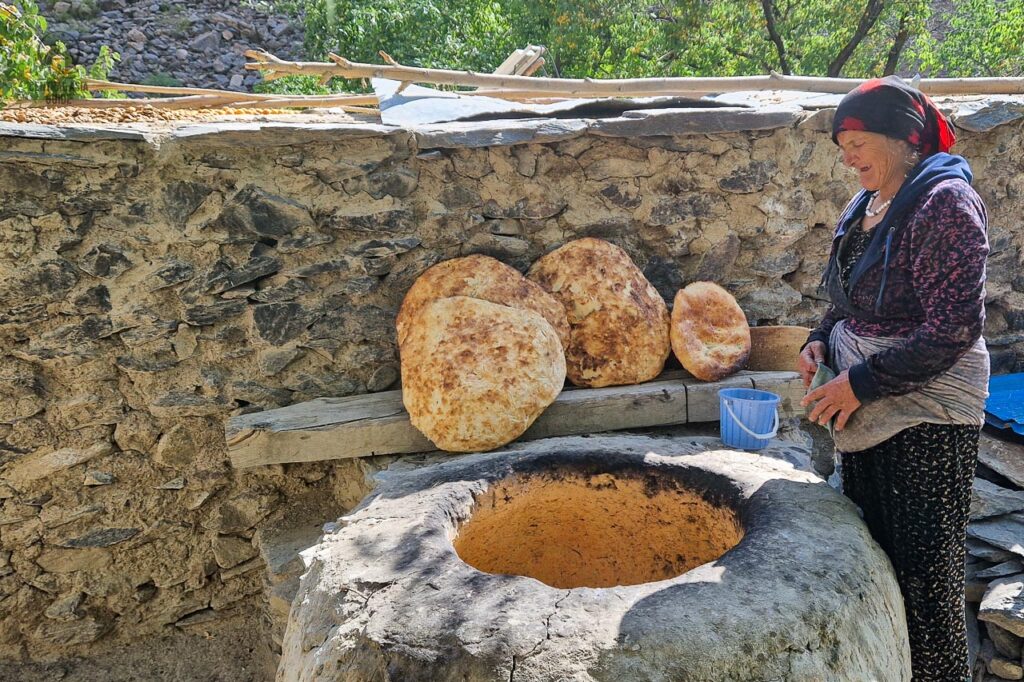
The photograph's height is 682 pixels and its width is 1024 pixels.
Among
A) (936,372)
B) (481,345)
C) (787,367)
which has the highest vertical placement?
(936,372)

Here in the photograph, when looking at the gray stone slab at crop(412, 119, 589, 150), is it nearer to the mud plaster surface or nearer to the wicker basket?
the wicker basket

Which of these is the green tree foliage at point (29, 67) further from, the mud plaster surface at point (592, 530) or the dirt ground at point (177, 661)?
the mud plaster surface at point (592, 530)

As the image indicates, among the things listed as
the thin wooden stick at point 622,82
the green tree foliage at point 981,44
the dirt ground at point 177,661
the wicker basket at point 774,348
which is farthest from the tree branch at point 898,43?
the dirt ground at point 177,661

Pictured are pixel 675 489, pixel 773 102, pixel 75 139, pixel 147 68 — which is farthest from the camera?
pixel 147 68

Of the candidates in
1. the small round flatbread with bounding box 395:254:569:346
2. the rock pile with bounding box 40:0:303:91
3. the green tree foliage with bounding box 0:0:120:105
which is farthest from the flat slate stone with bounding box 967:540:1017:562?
the rock pile with bounding box 40:0:303:91

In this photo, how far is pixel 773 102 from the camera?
11.6 ft

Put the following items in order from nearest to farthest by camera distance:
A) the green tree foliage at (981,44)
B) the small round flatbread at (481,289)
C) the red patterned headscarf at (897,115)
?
the red patterned headscarf at (897,115) → the small round flatbread at (481,289) → the green tree foliage at (981,44)

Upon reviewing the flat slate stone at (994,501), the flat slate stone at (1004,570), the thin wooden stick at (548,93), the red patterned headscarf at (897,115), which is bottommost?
the flat slate stone at (1004,570)

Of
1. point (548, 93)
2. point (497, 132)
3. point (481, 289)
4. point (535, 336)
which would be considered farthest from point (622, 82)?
point (535, 336)

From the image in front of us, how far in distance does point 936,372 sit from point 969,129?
95.6 inches

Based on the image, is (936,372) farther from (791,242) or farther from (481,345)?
(791,242)

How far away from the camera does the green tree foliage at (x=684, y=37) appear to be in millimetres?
10430

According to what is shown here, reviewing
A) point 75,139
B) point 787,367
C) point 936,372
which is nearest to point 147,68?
point 75,139

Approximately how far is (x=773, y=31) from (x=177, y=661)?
10923mm
